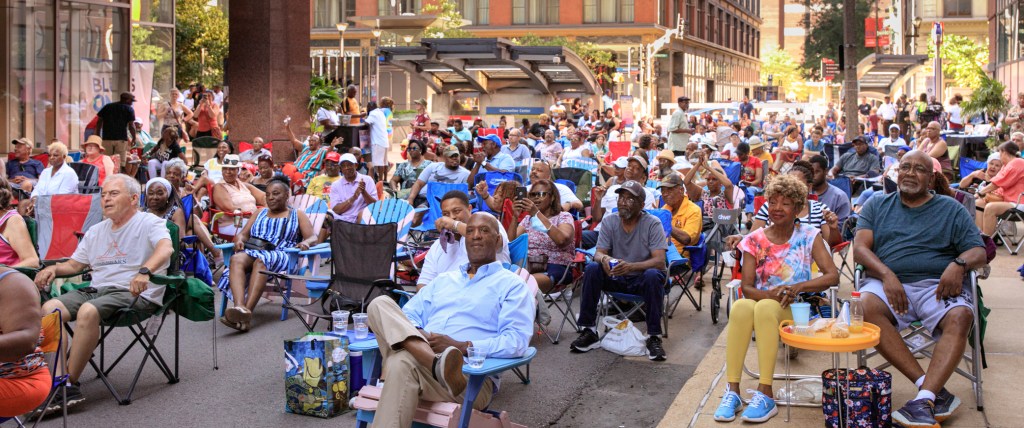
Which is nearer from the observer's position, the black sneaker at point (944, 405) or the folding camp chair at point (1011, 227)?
the black sneaker at point (944, 405)

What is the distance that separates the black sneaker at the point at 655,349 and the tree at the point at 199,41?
133 ft

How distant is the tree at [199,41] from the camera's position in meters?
46.7

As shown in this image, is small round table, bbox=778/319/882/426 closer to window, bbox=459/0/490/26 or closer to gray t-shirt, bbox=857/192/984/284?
gray t-shirt, bbox=857/192/984/284

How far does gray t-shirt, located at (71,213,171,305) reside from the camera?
7.41m

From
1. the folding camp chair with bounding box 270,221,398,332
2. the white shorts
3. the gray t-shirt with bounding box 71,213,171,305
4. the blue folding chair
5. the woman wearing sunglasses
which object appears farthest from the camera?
the white shorts

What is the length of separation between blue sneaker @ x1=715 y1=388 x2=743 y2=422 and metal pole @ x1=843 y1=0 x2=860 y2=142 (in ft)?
59.3

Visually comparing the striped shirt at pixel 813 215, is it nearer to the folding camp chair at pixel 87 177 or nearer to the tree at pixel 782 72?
the folding camp chair at pixel 87 177

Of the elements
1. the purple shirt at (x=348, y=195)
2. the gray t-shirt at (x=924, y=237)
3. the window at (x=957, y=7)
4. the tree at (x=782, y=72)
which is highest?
the tree at (x=782, y=72)

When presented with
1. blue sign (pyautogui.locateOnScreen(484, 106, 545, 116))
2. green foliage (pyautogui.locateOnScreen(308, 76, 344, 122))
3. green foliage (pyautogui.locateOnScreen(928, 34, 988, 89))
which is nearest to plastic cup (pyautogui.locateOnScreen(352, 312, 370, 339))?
green foliage (pyautogui.locateOnScreen(308, 76, 344, 122))

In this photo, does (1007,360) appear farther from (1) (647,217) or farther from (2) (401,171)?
(2) (401,171)

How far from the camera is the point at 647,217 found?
8672mm

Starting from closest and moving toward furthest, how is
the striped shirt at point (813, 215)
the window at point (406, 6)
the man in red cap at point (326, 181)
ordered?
the striped shirt at point (813, 215)
the man in red cap at point (326, 181)
the window at point (406, 6)

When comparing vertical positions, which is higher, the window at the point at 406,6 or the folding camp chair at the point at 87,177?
the window at the point at 406,6

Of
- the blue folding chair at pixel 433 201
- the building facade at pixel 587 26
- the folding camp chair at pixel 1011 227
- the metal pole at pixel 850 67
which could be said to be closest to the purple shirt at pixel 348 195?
the blue folding chair at pixel 433 201
